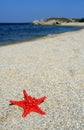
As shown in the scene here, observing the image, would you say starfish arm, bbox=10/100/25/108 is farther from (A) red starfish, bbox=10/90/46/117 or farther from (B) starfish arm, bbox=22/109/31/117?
(B) starfish arm, bbox=22/109/31/117

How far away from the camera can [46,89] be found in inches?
320

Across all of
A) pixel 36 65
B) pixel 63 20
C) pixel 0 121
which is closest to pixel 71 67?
pixel 36 65

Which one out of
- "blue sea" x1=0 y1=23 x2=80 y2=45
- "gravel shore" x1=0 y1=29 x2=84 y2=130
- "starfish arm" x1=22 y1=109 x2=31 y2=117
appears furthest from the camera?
"blue sea" x1=0 y1=23 x2=80 y2=45

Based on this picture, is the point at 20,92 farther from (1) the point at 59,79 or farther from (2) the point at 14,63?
(2) the point at 14,63

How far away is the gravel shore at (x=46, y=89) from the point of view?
6043 millimetres

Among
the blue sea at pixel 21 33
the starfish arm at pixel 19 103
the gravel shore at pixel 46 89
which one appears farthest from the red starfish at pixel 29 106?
the blue sea at pixel 21 33

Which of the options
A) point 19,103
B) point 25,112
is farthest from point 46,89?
point 25,112

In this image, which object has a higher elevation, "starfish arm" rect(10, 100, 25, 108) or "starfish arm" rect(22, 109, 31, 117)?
"starfish arm" rect(10, 100, 25, 108)

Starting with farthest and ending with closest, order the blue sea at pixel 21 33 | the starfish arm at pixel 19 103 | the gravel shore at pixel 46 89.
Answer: the blue sea at pixel 21 33, the starfish arm at pixel 19 103, the gravel shore at pixel 46 89

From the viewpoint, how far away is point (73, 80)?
9.06 m

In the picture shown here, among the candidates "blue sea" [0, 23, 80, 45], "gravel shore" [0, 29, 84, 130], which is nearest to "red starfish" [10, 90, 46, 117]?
"gravel shore" [0, 29, 84, 130]

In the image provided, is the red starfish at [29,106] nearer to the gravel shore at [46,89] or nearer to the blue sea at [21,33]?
the gravel shore at [46,89]

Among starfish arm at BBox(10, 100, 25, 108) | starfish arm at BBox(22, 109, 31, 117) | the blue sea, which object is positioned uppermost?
the blue sea

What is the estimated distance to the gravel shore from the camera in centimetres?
604
